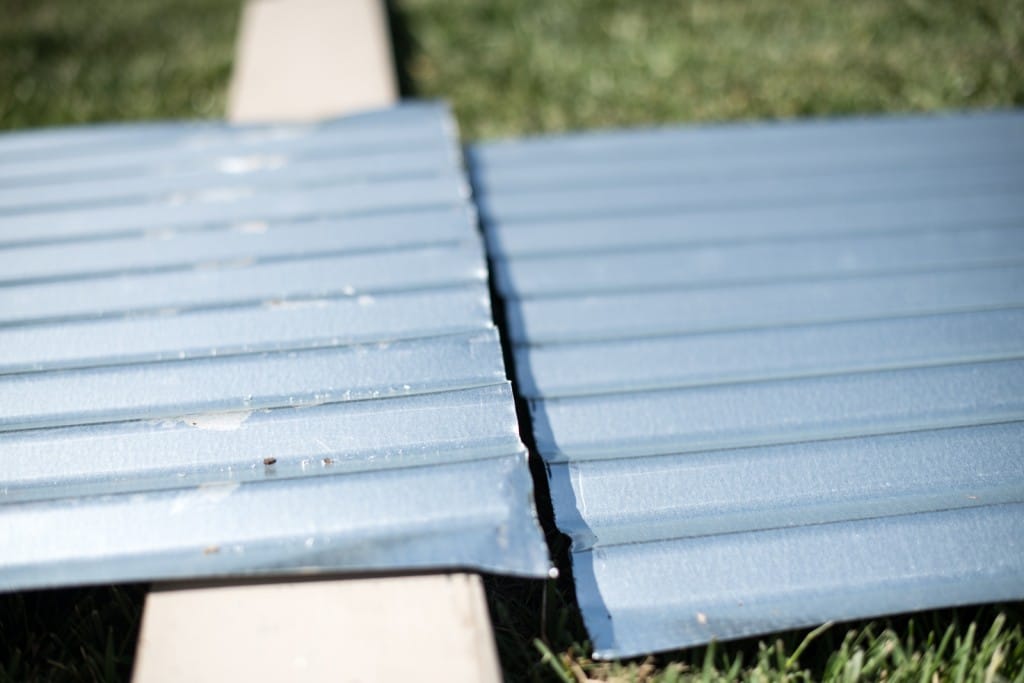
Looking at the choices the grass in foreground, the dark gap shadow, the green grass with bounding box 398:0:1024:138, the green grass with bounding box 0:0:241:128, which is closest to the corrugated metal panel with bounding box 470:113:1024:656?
the grass in foreground

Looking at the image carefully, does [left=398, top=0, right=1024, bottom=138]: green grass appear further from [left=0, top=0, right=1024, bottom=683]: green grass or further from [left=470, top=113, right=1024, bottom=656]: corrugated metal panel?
[left=470, top=113, right=1024, bottom=656]: corrugated metal panel

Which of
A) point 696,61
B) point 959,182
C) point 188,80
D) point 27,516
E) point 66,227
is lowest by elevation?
point 27,516

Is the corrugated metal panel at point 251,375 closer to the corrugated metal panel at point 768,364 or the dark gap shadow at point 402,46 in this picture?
the corrugated metal panel at point 768,364

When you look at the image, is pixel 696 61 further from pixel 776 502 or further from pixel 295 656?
pixel 295 656

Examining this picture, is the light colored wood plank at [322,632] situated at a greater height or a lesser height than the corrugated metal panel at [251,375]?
lesser

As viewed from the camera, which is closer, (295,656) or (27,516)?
(295,656)

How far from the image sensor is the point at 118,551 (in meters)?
1.50

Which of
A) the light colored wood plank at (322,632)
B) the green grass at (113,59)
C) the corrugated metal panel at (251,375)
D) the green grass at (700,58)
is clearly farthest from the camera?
the green grass at (113,59)

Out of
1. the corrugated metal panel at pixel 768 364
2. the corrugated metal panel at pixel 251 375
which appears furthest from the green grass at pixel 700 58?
the corrugated metal panel at pixel 251 375

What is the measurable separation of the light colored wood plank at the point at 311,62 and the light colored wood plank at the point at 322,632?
6.96 ft

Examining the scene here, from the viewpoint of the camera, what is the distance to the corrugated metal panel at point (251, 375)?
152cm

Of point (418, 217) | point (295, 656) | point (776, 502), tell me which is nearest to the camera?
point (295, 656)

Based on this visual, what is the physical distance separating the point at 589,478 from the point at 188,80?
3375 mm

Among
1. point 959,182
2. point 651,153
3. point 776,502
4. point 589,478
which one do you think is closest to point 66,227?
point 589,478
